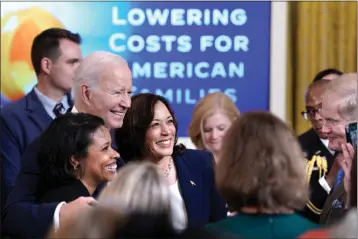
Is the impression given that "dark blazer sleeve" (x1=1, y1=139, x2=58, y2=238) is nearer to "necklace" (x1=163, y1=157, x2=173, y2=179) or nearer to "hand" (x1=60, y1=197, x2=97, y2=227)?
"hand" (x1=60, y1=197, x2=97, y2=227)

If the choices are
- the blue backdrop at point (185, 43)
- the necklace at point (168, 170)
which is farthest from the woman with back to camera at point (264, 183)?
the blue backdrop at point (185, 43)

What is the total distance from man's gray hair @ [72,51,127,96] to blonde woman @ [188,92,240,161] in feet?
4.30

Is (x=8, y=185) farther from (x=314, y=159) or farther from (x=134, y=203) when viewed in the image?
(x=134, y=203)

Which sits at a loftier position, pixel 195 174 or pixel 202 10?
pixel 202 10

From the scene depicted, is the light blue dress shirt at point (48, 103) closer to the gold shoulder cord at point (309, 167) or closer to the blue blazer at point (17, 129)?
the blue blazer at point (17, 129)

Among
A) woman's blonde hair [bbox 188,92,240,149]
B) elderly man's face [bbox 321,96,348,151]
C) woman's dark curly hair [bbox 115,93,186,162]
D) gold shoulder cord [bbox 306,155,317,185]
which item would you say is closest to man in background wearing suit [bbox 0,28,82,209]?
woman's blonde hair [bbox 188,92,240,149]

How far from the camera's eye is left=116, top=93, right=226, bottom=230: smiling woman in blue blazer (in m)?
4.62

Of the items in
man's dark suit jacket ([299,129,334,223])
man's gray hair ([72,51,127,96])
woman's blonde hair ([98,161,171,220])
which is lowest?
man's dark suit jacket ([299,129,334,223])

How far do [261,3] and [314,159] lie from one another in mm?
2306

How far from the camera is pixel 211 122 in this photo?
6281 millimetres

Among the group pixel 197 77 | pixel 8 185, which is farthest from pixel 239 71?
pixel 8 185

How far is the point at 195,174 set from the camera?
4.67 meters

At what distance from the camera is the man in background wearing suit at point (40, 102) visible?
569 centimetres

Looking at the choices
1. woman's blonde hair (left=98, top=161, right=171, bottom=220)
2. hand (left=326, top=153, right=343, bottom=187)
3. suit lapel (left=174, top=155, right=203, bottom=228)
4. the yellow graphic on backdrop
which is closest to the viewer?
woman's blonde hair (left=98, top=161, right=171, bottom=220)
